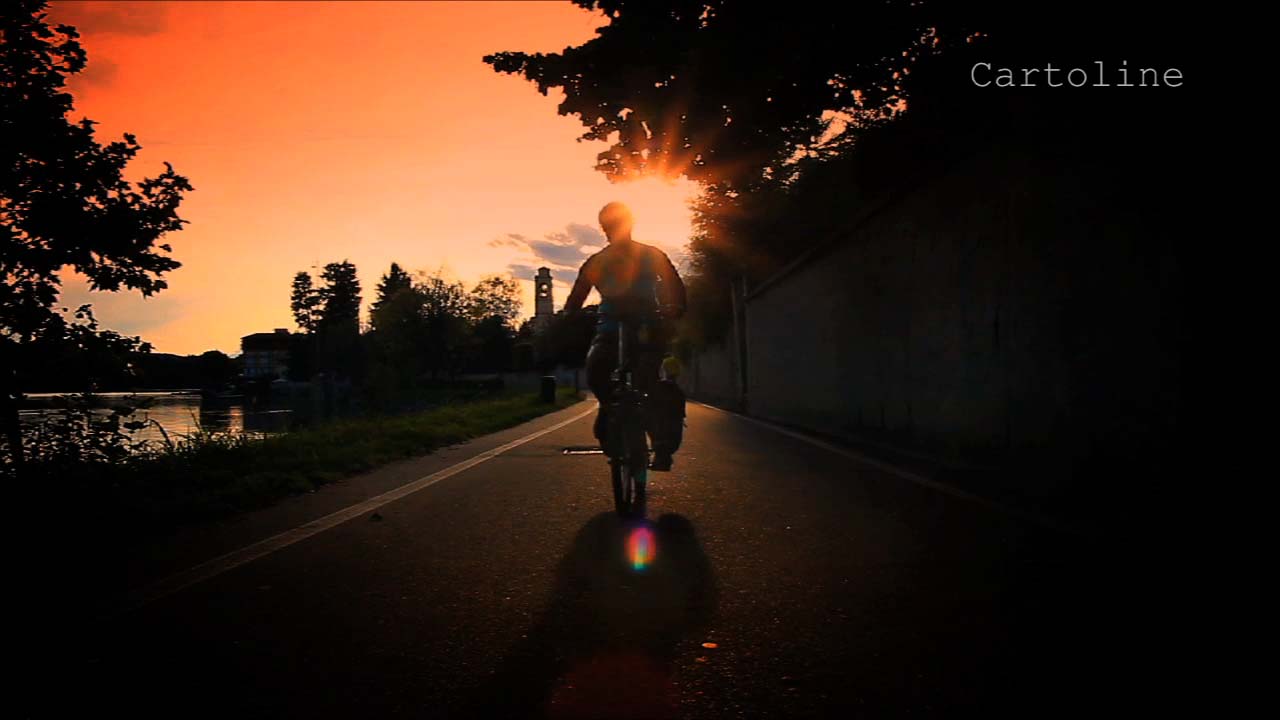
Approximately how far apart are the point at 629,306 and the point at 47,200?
522 centimetres

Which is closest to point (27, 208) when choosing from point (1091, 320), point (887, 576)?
point (887, 576)

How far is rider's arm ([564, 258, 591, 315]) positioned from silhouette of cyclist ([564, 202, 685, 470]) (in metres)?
0.08

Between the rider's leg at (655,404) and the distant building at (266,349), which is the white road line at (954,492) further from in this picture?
the distant building at (266,349)

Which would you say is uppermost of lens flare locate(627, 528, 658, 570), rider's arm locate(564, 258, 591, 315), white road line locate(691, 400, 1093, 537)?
rider's arm locate(564, 258, 591, 315)

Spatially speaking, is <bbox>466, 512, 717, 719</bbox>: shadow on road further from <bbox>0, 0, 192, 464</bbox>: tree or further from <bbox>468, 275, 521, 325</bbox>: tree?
<bbox>468, 275, 521, 325</bbox>: tree

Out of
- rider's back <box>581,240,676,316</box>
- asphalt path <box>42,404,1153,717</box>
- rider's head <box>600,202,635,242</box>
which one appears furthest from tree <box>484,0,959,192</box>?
asphalt path <box>42,404,1153,717</box>

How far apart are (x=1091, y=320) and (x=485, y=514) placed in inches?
201

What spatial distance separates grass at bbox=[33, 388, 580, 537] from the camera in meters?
5.36

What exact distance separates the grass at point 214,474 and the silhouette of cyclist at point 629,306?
8.92ft

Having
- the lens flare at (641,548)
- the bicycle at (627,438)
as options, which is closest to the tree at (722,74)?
the bicycle at (627,438)

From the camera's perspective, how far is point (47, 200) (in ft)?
23.3

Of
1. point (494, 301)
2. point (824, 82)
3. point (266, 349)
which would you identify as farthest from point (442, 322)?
point (266, 349)

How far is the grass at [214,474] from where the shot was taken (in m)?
5.36

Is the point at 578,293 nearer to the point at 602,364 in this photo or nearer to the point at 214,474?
the point at 602,364
